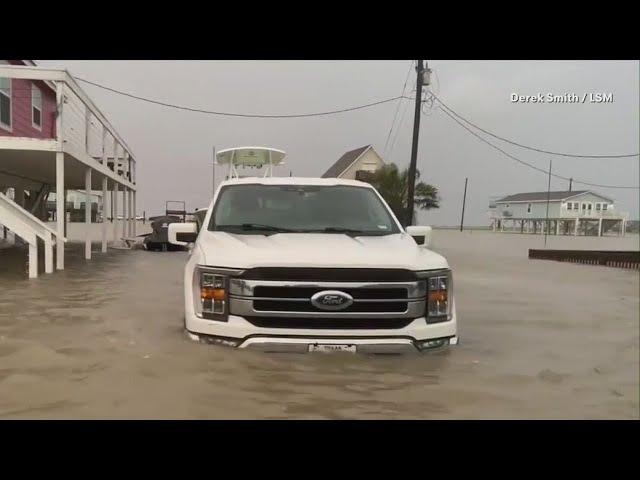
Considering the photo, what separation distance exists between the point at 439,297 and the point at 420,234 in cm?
136

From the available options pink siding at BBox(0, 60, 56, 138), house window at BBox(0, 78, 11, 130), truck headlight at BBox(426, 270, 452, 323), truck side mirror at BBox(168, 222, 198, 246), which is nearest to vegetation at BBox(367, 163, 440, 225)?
pink siding at BBox(0, 60, 56, 138)

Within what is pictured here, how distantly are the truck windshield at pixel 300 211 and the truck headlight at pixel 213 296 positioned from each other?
35.3 inches

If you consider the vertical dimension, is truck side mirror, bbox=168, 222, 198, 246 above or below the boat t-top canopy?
below

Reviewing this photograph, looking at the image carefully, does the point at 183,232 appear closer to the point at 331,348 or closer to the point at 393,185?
the point at 331,348

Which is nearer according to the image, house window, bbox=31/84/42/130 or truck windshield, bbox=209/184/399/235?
truck windshield, bbox=209/184/399/235

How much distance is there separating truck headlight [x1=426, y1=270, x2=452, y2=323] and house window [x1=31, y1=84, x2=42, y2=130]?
55.9 feet

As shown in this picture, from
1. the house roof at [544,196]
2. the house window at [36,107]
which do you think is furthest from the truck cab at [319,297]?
the house roof at [544,196]

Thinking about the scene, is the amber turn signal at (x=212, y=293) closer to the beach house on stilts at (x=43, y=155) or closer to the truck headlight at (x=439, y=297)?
the truck headlight at (x=439, y=297)

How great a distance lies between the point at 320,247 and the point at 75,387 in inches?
77.6

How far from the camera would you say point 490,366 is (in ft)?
15.4

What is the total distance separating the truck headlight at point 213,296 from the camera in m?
3.92

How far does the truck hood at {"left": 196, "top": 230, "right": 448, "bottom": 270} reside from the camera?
3.90m

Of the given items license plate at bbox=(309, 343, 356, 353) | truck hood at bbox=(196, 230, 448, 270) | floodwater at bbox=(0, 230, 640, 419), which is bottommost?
floodwater at bbox=(0, 230, 640, 419)

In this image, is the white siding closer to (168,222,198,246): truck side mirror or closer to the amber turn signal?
(168,222,198,246): truck side mirror
